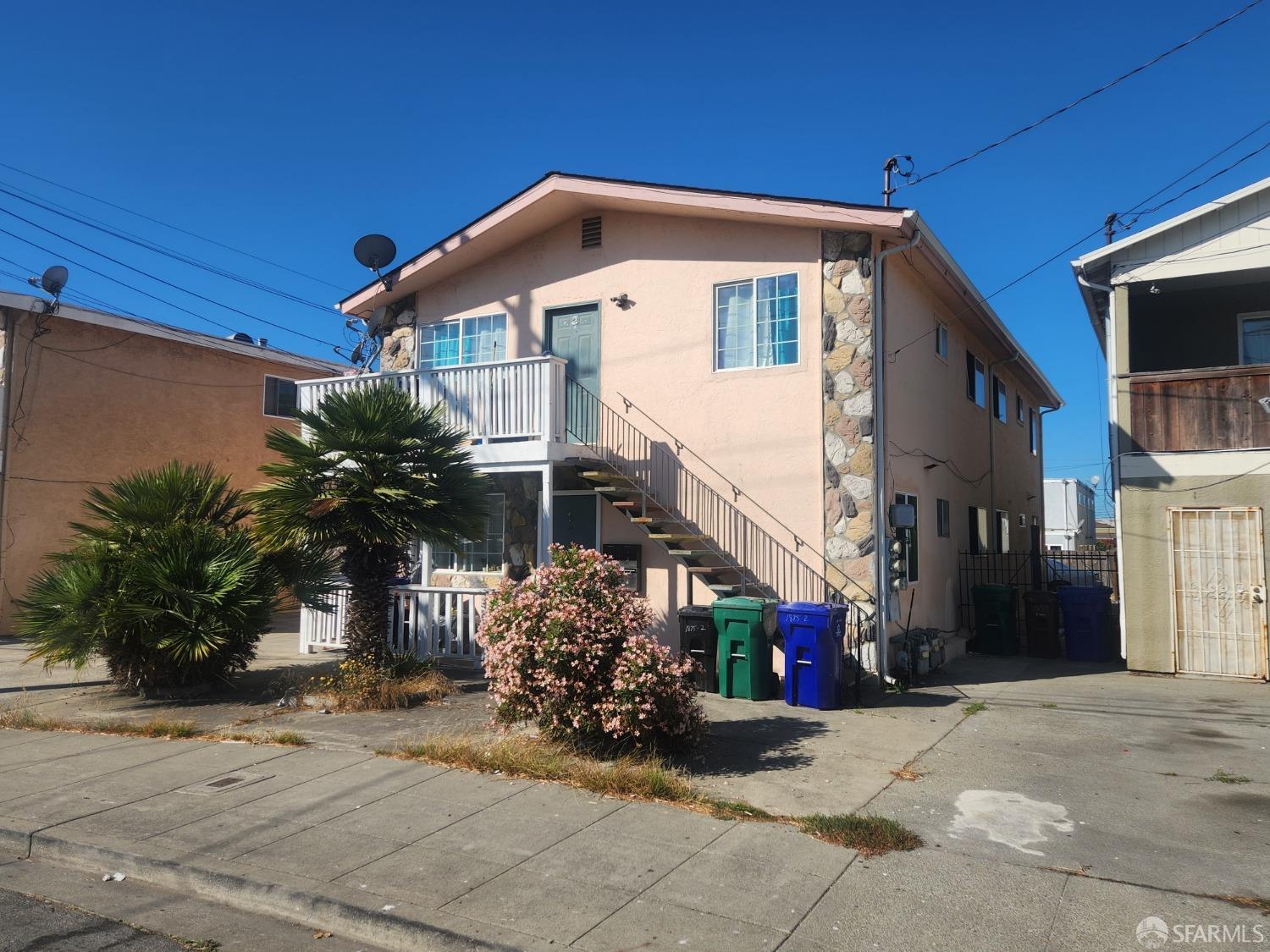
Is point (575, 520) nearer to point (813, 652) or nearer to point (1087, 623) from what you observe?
point (813, 652)

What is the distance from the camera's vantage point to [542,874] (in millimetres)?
4992

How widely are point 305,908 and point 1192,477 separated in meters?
11.3

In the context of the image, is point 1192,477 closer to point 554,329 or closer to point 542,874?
point 554,329

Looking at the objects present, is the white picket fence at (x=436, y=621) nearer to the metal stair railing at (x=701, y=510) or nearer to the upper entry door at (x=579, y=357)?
the metal stair railing at (x=701, y=510)

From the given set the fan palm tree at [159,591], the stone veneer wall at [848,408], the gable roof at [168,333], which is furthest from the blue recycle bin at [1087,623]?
the gable roof at [168,333]

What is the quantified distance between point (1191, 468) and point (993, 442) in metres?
6.81

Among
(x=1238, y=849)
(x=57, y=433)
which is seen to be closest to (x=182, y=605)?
(x=1238, y=849)

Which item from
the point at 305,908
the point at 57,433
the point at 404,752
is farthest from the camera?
the point at 57,433

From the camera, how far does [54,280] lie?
17406 mm

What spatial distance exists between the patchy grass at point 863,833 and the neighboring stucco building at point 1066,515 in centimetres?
4203

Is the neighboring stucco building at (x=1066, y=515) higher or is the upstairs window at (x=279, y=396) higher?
the upstairs window at (x=279, y=396)

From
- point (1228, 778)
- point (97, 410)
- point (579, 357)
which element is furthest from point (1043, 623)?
point (97, 410)

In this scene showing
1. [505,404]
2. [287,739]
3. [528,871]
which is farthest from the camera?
[505,404]

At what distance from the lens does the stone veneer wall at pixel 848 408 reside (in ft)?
36.3
